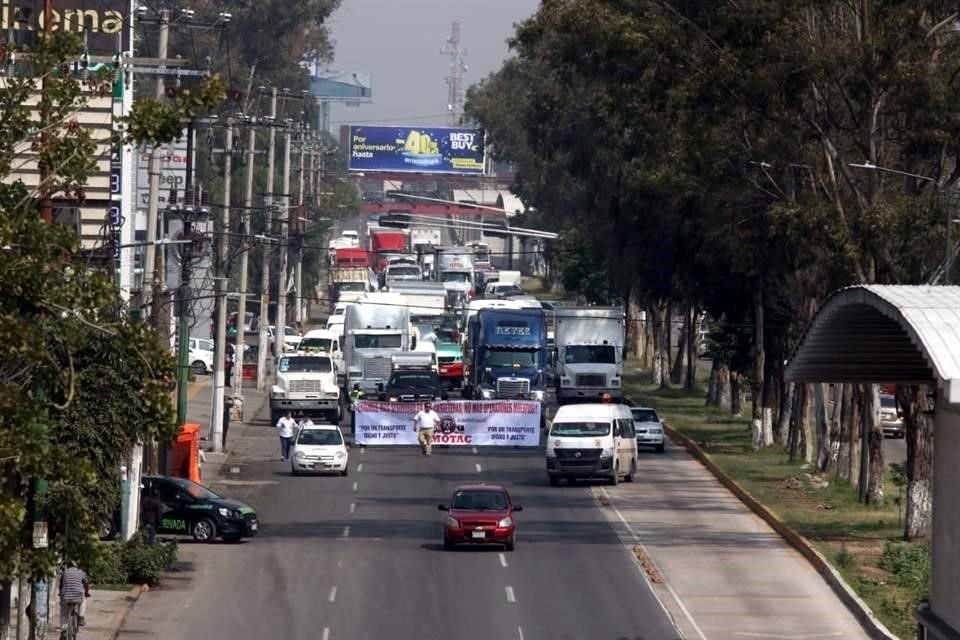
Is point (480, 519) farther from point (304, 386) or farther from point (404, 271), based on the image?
point (404, 271)

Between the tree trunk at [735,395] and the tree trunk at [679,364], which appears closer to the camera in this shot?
the tree trunk at [735,395]

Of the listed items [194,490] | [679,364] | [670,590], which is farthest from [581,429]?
[679,364]

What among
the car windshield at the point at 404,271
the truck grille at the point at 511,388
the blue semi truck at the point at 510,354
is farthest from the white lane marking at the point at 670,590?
the car windshield at the point at 404,271

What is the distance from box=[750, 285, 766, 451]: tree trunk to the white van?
34.7ft

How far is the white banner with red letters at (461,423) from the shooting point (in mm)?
56625

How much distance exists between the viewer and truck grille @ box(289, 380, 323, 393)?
60.7 m

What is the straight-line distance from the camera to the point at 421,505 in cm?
4478

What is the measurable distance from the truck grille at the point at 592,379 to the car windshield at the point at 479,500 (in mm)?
31054

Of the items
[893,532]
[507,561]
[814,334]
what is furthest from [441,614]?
[893,532]

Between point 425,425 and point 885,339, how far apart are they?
35.0 metres

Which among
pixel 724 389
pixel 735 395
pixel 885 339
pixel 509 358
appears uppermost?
pixel 885 339

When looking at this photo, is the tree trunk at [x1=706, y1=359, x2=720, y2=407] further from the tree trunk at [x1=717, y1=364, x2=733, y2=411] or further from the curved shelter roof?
the curved shelter roof

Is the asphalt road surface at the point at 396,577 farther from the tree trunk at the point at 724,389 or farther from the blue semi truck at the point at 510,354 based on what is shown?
the tree trunk at the point at 724,389

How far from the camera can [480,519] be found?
121 ft
